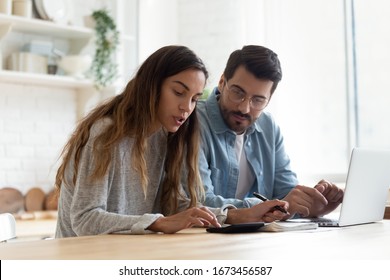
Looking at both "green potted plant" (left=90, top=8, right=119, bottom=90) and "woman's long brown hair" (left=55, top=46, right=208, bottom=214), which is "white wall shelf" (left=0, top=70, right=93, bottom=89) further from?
"woman's long brown hair" (left=55, top=46, right=208, bottom=214)

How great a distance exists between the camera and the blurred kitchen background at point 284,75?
12.5 feet

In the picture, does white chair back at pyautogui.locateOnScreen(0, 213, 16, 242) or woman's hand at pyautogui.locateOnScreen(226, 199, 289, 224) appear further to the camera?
woman's hand at pyautogui.locateOnScreen(226, 199, 289, 224)

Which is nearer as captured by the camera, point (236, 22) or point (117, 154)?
point (117, 154)

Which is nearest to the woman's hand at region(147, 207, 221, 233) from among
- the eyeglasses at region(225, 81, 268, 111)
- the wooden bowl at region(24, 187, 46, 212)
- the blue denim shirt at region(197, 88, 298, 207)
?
the blue denim shirt at region(197, 88, 298, 207)

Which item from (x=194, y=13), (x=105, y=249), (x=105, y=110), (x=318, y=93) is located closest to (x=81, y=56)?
(x=194, y=13)

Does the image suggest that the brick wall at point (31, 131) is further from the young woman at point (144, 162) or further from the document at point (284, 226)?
the document at point (284, 226)

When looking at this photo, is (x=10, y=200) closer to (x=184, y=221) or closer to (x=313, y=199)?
(x=313, y=199)

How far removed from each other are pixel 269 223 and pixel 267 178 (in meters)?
0.69

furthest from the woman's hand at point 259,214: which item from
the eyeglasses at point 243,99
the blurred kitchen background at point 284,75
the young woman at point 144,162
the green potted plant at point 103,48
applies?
the green potted plant at point 103,48

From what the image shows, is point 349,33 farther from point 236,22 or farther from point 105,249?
point 105,249

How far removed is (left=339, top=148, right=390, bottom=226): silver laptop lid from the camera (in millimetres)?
1871

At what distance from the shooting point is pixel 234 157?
7.91 ft

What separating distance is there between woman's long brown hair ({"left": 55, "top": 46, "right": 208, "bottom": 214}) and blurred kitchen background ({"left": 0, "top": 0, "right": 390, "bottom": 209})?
6.55 feet

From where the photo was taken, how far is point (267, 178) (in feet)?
8.25
